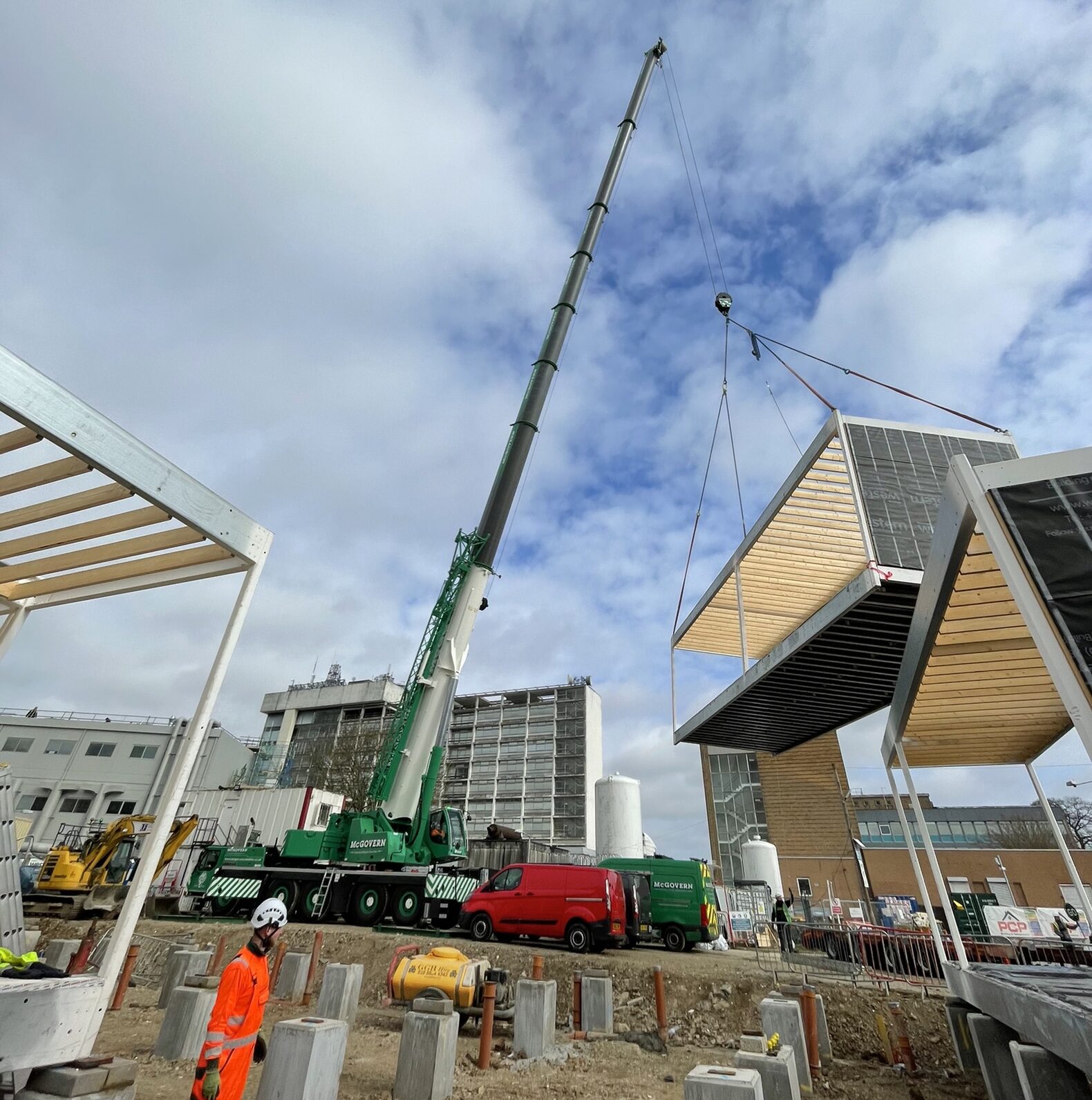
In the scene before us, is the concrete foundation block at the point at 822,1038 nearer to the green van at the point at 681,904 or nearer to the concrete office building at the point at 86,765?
the green van at the point at 681,904

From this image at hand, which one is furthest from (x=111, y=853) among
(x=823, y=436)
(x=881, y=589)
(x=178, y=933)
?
(x=823, y=436)

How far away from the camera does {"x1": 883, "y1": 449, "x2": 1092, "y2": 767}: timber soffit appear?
427 cm

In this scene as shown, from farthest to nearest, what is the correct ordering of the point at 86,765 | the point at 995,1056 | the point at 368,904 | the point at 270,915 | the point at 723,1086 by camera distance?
the point at 86,765 < the point at 368,904 < the point at 995,1056 < the point at 270,915 < the point at 723,1086

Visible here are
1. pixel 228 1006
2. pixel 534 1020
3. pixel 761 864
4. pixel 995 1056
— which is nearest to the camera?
pixel 228 1006

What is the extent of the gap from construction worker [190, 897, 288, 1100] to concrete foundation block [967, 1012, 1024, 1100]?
704 cm

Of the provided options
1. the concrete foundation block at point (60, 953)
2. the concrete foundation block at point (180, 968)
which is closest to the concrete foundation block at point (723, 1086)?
the concrete foundation block at point (180, 968)

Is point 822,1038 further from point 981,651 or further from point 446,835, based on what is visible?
point 446,835

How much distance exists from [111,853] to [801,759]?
31.2 m

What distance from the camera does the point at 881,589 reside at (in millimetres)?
12656

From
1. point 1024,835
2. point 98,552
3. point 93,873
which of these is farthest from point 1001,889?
point 98,552

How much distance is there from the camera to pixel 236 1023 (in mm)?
3934

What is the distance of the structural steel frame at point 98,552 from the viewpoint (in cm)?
320

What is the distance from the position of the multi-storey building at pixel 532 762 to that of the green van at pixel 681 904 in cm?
4731

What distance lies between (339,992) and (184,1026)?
5.92ft
